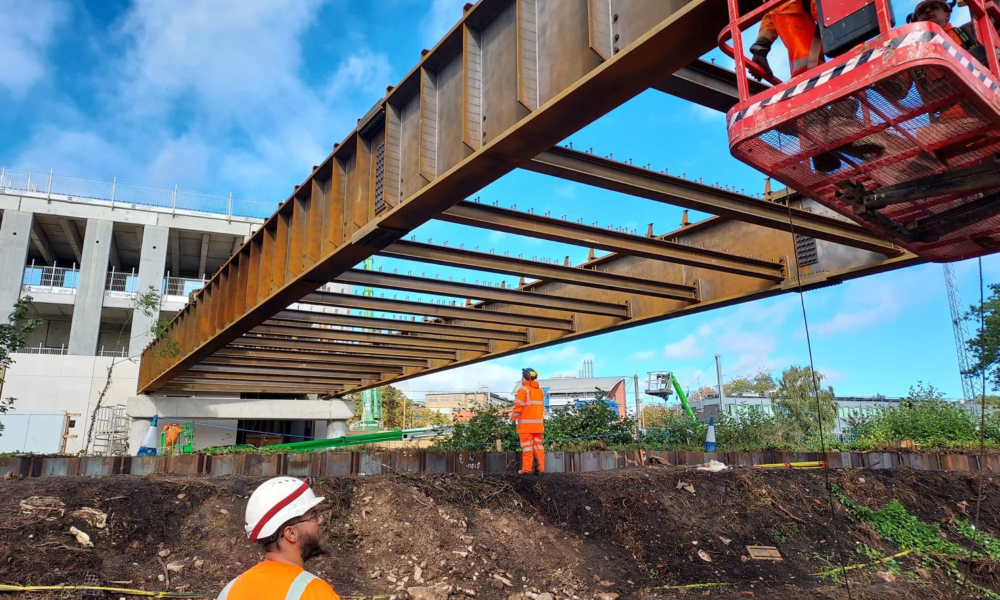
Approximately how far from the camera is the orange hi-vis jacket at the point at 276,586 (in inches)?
84.4

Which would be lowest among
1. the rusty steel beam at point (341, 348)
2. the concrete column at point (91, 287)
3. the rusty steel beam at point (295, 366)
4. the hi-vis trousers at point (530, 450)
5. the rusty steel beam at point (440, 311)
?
the hi-vis trousers at point (530, 450)

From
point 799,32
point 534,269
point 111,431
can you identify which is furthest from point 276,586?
point 111,431

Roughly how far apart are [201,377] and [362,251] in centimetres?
1319

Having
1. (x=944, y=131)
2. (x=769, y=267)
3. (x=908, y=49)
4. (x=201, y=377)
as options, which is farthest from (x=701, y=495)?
(x=201, y=377)

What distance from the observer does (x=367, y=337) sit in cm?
1527

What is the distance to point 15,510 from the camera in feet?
21.7

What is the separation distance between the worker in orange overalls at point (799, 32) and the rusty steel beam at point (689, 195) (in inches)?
91.6

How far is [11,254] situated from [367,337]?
29.1 m

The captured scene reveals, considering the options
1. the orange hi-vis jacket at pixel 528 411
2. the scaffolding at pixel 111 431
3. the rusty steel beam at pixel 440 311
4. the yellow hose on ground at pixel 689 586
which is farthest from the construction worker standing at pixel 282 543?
the scaffolding at pixel 111 431

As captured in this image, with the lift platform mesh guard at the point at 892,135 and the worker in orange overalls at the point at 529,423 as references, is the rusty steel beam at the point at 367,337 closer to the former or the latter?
the worker in orange overalls at the point at 529,423

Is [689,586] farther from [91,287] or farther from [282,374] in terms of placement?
[91,287]

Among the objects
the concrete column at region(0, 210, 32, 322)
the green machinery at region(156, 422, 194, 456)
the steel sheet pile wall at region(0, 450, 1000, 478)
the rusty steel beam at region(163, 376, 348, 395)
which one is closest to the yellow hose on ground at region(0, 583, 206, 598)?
the steel sheet pile wall at region(0, 450, 1000, 478)

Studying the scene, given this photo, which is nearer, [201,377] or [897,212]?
[897,212]

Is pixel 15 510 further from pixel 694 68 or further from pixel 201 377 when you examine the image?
pixel 201 377
